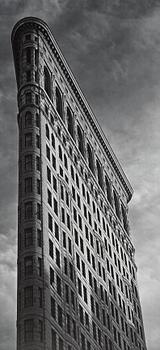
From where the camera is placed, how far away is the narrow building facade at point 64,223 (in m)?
89.3

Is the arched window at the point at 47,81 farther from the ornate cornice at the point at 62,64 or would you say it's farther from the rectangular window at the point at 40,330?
the rectangular window at the point at 40,330

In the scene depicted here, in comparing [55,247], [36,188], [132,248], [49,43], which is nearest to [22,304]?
[55,247]

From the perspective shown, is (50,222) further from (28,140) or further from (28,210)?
(28,140)

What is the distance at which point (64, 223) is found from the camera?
10488cm

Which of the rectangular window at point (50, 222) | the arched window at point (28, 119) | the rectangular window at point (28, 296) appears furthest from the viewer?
the arched window at point (28, 119)

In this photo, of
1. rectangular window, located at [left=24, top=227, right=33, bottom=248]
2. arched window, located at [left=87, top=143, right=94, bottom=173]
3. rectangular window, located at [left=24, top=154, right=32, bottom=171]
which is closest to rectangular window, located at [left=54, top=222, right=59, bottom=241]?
rectangular window, located at [left=24, top=227, right=33, bottom=248]

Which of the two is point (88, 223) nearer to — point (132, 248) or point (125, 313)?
point (125, 313)

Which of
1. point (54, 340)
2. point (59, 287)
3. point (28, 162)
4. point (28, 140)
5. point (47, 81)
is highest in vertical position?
point (47, 81)

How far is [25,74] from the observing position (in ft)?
385

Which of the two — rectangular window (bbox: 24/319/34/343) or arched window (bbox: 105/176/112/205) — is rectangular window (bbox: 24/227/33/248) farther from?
arched window (bbox: 105/176/112/205)

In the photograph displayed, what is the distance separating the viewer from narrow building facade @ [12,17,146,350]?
8931cm

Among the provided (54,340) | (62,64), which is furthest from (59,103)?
(54,340)

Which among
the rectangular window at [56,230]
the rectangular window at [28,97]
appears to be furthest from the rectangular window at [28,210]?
the rectangular window at [28,97]

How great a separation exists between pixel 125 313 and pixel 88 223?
73.2 ft
